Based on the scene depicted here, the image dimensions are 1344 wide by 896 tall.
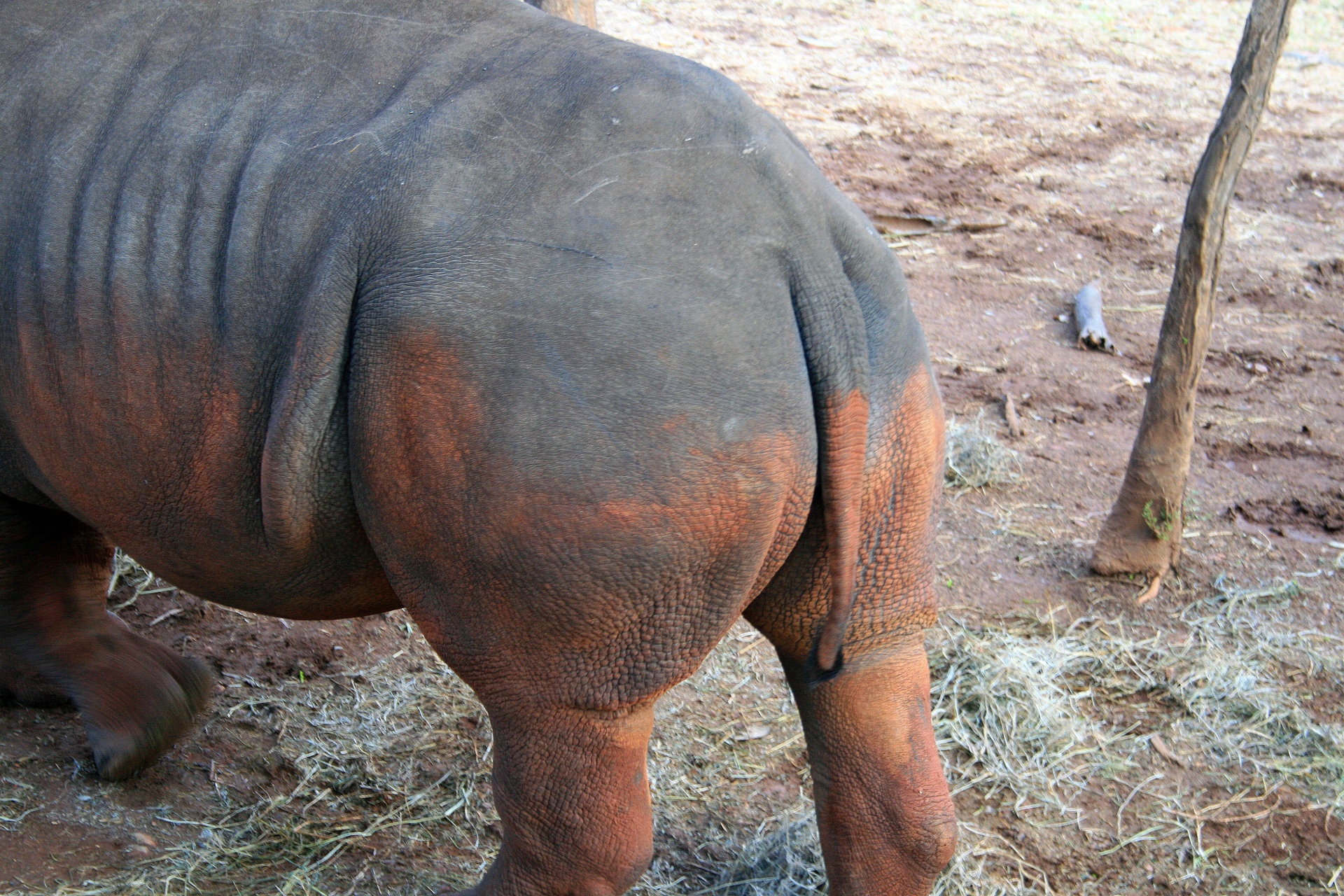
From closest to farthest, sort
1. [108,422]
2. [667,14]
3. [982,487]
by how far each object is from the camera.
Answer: [108,422], [982,487], [667,14]

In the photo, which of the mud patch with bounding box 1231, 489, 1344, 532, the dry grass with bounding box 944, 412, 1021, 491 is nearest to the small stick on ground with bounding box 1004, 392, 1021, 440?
the dry grass with bounding box 944, 412, 1021, 491

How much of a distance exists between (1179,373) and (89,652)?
3741 mm

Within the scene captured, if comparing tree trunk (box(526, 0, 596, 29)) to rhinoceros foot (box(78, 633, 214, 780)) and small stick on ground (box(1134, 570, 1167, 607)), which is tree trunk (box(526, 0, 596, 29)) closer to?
rhinoceros foot (box(78, 633, 214, 780))

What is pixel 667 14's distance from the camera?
1090cm

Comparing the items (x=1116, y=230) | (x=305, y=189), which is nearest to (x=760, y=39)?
(x=1116, y=230)

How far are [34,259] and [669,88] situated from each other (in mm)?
1236

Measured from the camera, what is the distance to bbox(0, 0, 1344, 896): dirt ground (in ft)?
9.91

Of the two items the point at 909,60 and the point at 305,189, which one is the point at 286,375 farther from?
the point at 909,60

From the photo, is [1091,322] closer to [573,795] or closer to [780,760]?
[780,760]

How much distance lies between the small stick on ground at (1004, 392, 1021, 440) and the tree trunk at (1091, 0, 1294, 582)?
3.21 feet

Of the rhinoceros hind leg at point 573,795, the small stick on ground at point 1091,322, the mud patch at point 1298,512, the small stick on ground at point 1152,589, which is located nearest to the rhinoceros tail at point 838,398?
the rhinoceros hind leg at point 573,795

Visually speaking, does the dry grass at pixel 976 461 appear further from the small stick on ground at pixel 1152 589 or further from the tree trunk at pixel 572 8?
the tree trunk at pixel 572 8

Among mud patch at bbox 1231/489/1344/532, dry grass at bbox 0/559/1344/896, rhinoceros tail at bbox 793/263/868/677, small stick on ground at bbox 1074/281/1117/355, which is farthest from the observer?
small stick on ground at bbox 1074/281/1117/355

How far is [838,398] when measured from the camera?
2.02 m
